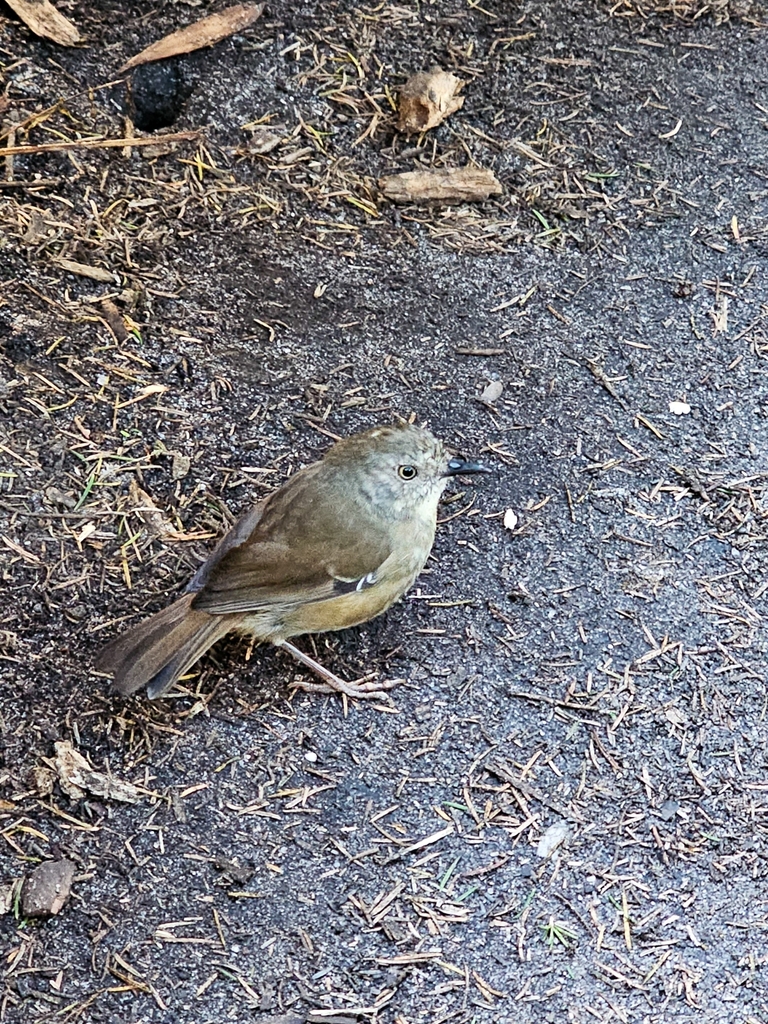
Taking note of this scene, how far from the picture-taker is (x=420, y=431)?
4.89 m

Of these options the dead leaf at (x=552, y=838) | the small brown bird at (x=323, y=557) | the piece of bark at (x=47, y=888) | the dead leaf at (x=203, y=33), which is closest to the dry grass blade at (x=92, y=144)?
the dead leaf at (x=203, y=33)

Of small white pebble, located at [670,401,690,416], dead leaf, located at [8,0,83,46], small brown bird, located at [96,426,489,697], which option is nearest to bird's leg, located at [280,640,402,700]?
small brown bird, located at [96,426,489,697]

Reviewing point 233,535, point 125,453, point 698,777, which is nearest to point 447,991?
point 698,777

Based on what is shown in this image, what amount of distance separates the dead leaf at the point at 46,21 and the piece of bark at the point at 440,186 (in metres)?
2.02

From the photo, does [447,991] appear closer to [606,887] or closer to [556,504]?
[606,887]

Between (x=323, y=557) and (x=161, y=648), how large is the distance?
29.3 inches

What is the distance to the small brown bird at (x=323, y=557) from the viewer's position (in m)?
4.63

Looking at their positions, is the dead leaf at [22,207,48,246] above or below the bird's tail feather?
above

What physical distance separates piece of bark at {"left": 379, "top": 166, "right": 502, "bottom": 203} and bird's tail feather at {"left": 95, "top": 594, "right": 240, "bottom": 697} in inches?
120

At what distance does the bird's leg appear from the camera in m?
4.79

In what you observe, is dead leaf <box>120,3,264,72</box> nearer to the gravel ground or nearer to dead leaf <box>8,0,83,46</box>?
the gravel ground

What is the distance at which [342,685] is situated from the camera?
4.79 meters

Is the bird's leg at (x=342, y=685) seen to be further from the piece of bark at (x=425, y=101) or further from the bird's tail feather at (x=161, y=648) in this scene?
the piece of bark at (x=425, y=101)

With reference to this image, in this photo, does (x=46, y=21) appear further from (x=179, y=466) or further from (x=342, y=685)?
(x=342, y=685)
